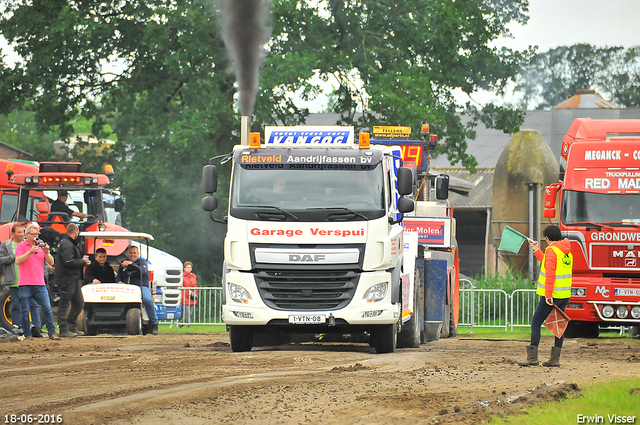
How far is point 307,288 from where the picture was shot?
13.1 m

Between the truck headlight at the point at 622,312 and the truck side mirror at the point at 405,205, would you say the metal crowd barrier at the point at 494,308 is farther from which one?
the truck side mirror at the point at 405,205

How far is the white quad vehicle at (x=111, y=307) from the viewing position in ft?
61.4

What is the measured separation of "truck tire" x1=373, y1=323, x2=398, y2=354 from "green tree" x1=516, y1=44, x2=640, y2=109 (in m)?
64.6

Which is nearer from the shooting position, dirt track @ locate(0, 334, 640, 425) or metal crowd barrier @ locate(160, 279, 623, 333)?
dirt track @ locate(0, 334, 640, 425)

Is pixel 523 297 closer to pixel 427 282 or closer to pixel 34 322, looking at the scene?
pixel 427 282

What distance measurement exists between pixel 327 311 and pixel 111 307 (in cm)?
725

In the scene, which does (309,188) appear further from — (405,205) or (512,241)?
(512,241)

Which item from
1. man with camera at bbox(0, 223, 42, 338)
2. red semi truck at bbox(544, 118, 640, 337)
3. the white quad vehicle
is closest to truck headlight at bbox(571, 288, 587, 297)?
red semi truck at bbox(544, 118, 640, 337)

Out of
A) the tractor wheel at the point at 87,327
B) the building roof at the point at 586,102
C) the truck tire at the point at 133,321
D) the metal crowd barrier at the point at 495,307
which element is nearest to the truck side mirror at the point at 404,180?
the truck tire at the point at 133,321

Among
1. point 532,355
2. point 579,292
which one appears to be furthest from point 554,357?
point 579,292

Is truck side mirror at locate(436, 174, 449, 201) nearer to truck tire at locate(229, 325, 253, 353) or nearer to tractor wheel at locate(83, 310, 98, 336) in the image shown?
truck tire at locate(229, 325, 253, 353)

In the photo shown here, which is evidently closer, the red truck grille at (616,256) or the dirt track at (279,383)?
the dirt track at (279,383)

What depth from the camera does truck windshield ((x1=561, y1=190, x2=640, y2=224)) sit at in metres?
17.4

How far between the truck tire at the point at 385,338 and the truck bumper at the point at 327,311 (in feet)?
1.76
